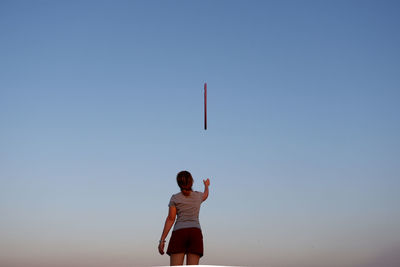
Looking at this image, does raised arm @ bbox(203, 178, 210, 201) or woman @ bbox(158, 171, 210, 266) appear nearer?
woman @ bbox(158, 171, 210, 266)

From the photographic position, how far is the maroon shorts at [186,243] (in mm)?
8672

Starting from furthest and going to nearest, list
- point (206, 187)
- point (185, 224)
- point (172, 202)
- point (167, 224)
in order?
point (206, 187) → point (167, 224) → point (172, 202) → point (185, 224)

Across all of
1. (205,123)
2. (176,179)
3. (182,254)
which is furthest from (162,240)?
(205,123)

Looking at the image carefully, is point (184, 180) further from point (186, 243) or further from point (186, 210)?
point (186, 243)

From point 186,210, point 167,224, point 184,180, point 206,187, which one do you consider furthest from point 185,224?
point 206,187

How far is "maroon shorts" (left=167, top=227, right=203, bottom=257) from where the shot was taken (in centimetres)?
867

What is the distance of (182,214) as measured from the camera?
8.84 meters

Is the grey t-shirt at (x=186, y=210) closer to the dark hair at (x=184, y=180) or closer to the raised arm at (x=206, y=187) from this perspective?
the dark hair at (x=184, y=180)

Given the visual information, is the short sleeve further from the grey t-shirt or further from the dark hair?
the dark hair

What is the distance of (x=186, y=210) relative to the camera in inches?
348

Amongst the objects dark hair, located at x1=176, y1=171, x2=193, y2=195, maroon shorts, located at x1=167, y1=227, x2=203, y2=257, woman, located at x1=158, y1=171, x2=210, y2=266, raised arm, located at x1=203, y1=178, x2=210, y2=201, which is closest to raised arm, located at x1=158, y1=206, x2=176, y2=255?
woman, located at x1=158, y1=171, x2=210, y2=266

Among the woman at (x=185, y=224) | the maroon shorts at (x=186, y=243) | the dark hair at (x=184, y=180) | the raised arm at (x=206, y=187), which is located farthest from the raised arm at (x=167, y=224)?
the raised arm at (x=206, y=187)

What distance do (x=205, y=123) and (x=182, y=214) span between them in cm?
619

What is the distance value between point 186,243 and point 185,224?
327 millimetres
